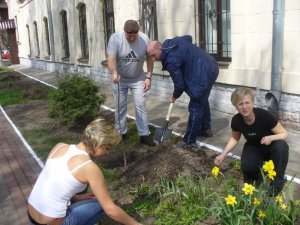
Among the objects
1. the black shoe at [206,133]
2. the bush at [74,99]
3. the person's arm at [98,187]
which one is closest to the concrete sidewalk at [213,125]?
the black shoe at [206,133]

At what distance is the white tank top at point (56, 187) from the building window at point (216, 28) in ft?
18.1

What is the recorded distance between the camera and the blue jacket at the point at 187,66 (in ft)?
17.1

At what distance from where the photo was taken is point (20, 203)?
4523mm

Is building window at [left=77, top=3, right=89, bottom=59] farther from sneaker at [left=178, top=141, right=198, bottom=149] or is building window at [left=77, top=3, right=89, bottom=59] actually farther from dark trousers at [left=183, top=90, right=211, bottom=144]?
sneaker at [left=178, top=141, right=198, bottom=149]

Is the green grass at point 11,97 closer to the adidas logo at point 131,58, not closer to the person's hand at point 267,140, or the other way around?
the adidas logo at point 131,58

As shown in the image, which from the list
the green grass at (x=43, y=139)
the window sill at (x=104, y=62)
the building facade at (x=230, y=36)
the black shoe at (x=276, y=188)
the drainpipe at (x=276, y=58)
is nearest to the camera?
the black shoe at (x=276, y=188)

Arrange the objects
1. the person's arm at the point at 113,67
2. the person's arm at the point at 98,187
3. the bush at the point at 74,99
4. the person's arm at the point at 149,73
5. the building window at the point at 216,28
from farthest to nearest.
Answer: the building window at the point at 216,28, the bush at the point at 74,99, the person's arm at the point at 149,73, the person's arm at the point at 113,67, the person's arm at the point at 98,187

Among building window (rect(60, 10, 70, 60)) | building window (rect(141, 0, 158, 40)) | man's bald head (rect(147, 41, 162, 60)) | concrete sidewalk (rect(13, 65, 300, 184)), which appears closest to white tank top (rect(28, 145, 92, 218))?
concrete sidewalk (rect(13, 65, 300, 184))

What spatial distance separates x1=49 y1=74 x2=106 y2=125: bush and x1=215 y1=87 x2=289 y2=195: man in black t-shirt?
3.84m

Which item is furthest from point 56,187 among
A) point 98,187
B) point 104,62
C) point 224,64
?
point 104,62

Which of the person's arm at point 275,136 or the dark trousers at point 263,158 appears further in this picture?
the dark trousers at point 263,158

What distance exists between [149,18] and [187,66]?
18.4 feet

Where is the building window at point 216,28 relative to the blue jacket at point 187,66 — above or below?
above

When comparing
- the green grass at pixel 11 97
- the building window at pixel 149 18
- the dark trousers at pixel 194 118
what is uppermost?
the building window at pixel 149 18
